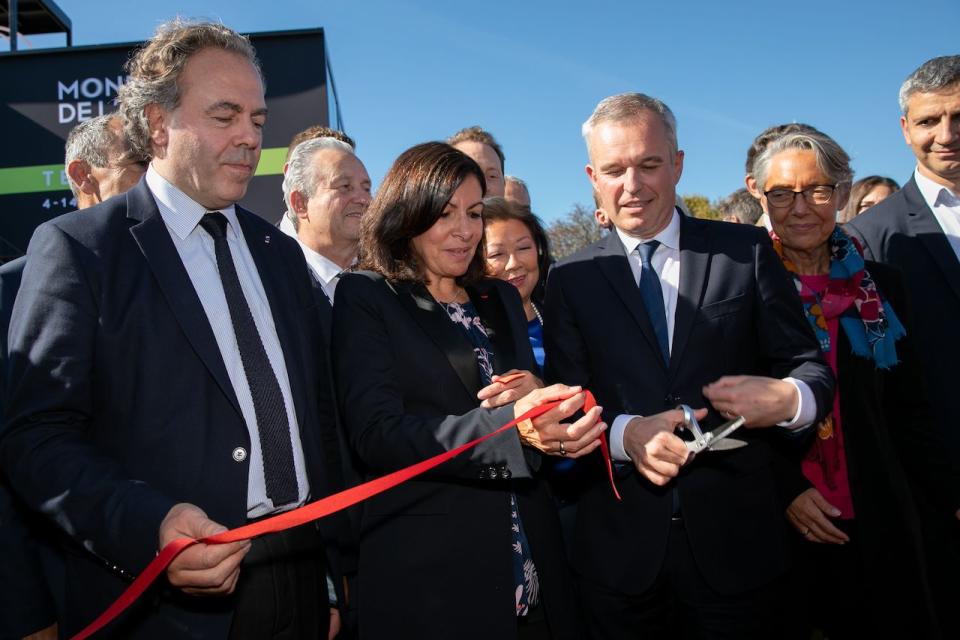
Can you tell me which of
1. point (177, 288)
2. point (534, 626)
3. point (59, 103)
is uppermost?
point (59, 103)

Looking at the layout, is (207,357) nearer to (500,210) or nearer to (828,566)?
(500,210)

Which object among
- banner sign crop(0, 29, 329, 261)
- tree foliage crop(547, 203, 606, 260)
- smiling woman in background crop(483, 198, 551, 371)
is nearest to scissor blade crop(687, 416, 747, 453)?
smiling woman in background crop(483, 198, 551, 371)

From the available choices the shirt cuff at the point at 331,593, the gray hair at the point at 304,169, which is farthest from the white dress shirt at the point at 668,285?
the gray hair at the point at 304,169

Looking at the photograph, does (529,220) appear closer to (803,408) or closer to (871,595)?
(803,408)

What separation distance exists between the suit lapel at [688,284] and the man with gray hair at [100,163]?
2.58 meters

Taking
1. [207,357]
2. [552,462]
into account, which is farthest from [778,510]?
[207,357]

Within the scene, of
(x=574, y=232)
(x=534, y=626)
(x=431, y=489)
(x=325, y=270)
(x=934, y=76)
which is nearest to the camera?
(x=431, y=489)

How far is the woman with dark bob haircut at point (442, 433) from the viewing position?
2.10m

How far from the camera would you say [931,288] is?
324cm

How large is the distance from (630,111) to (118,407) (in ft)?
6.82

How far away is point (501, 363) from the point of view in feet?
8.34

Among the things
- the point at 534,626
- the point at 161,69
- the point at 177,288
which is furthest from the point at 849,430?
the point at 161,69

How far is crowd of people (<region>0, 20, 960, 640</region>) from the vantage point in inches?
71.5

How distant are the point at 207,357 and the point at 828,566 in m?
2.68
